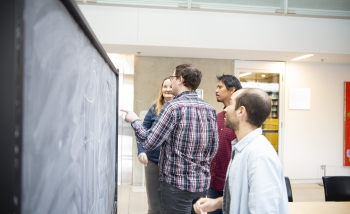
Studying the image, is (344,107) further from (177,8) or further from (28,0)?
(28,0)

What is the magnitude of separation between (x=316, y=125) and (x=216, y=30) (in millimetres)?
3087

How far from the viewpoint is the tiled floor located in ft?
14.2

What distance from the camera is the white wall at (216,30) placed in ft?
15.8

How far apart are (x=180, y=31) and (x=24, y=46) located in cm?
471

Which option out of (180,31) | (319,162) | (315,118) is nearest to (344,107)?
(315,118)

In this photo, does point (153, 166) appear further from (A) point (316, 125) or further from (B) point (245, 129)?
(A) point (316, 125)

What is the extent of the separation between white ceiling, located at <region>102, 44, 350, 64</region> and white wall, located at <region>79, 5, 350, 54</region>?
0.15 metres

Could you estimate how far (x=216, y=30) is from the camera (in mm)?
5062

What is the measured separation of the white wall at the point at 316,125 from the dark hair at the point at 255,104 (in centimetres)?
512

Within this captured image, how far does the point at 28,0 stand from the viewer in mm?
423

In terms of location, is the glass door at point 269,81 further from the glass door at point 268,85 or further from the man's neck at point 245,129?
the man's neck at point 245,129

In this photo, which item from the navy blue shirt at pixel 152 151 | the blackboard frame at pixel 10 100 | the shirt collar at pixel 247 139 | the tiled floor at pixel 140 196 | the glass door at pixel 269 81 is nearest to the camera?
the blackboard frame at pixel 10 100

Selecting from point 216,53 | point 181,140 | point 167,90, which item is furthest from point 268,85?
point 181,140

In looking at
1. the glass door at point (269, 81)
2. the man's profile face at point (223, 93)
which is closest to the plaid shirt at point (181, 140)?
the man's profile face at point (223, 93)
